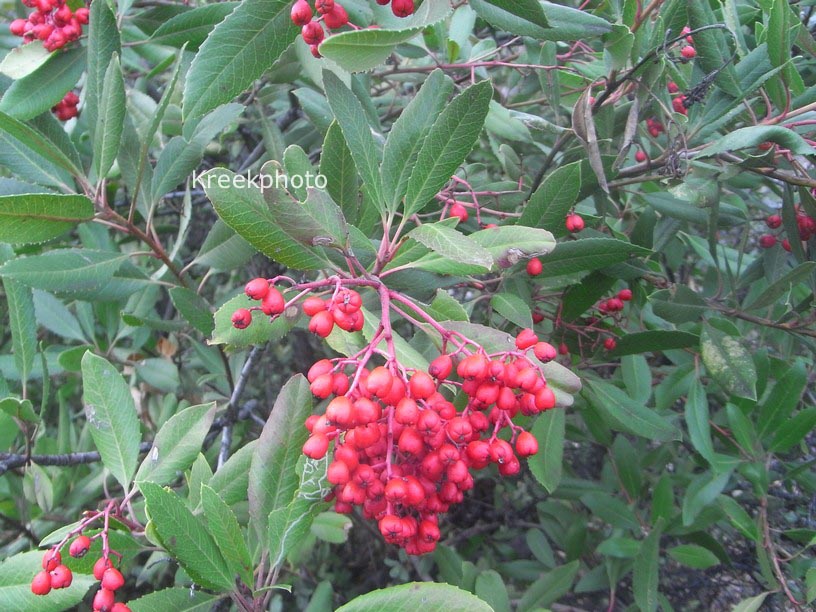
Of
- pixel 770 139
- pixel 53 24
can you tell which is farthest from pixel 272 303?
pixel 53 24

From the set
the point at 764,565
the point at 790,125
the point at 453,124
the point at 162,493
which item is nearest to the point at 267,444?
the point at 162,493

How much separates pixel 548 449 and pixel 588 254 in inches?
21.2

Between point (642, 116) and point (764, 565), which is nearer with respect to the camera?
point (642, 116)

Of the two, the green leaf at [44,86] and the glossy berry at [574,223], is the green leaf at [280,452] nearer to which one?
the glossy berry at [574,223]

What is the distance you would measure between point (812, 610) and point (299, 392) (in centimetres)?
181

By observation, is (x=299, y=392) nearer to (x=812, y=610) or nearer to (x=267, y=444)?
(x=267, y=444)

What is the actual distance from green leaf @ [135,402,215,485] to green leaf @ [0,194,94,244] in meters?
0.51

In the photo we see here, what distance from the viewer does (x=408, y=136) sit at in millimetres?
1311

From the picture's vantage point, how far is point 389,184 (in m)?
1.31

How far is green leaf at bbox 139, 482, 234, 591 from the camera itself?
3.69ft

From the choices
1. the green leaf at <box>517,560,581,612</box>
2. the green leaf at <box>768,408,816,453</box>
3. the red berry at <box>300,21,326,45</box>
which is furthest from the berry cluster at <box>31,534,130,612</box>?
the green leaf at <box>768,408,816,453</box>

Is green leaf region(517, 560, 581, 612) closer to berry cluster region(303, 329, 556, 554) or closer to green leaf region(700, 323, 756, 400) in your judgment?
green leaf region(700, 323, 756, 400)

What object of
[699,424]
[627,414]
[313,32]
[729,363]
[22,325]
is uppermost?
[313,32]

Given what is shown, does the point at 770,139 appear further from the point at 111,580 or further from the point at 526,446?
the point at 111,580
